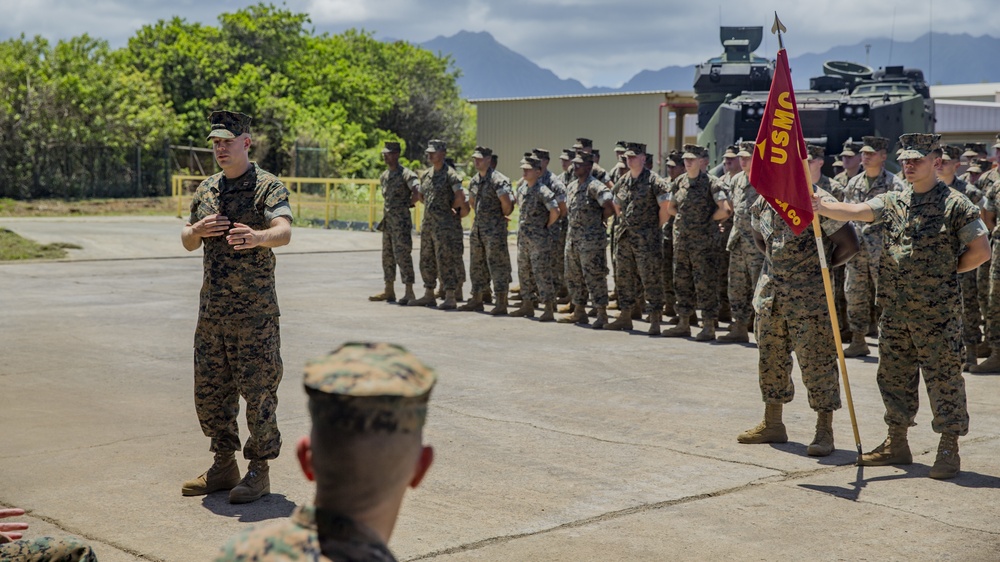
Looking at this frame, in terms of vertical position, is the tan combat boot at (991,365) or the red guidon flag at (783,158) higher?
the red guidon flag at (783,158)

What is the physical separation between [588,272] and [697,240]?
4.61ft

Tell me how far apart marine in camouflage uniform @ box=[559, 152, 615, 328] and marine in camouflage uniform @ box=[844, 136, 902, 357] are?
2.73m

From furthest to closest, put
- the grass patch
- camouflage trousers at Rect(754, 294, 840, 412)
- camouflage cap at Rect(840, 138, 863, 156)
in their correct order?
the grass patch, camouflage cap at Rect(840, 138, 863, 156), camouflage trousers at Rect(754, 294, 840, 412)

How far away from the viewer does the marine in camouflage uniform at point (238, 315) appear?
19.6ft

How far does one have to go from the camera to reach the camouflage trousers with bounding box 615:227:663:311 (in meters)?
12.7

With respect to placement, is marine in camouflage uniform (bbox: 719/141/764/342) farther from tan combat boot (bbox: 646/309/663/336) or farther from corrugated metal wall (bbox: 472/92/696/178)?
corrugated metal wall (bbox: 472/92/696/178)

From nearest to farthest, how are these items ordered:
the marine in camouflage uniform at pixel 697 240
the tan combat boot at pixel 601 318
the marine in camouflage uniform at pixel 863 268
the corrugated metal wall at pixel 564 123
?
the marine in camouflage uniform at pixel 863 268 < the marine in camouflage uniform at pixel 697 240 < the tan combat boot at pixel 601 318 < the corrugated metal wall at pixel 564 123

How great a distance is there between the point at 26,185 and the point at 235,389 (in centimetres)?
3469

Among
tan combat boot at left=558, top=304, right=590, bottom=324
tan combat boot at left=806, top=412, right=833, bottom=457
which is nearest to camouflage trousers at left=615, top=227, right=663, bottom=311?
tan combat boot at left=558, top=304, right=590, bottom=324

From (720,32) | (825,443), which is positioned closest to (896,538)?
(825,443)

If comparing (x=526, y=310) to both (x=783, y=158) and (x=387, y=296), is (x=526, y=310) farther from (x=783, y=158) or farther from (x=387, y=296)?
(x=783, y=158)

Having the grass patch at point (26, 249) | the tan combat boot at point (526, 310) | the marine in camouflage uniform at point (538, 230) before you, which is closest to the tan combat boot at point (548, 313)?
the marine in camouflage uniform at point (538, 230)

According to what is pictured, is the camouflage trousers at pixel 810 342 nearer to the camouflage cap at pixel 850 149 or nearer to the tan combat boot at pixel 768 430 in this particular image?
the tan combat boot at pixel 768 430

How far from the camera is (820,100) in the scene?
51.5 feet
